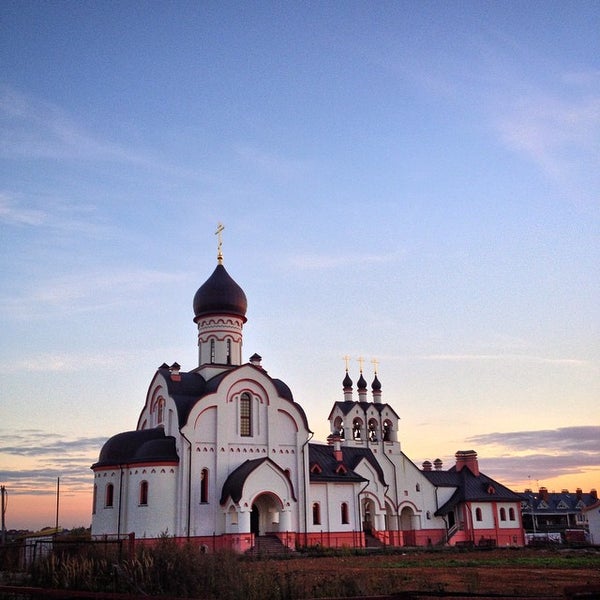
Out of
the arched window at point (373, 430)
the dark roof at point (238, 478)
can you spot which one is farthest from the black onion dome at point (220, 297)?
the arched window at point (373, 430)

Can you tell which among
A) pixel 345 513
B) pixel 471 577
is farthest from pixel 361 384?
pixel 471 577

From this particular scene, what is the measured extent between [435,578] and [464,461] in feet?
120

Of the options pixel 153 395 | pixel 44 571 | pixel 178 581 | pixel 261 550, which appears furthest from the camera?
pixel 153 395

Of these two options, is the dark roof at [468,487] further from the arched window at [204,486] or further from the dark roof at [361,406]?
the arched window at [204,486]

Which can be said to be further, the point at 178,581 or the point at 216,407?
the point at 216,407

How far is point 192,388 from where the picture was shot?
39.6m

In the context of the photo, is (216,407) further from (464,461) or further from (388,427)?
(464,461)

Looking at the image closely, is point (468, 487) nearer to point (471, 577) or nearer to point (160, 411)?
point (160, 411)

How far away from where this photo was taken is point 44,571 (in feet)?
57.3

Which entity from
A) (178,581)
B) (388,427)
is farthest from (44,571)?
(388,427)

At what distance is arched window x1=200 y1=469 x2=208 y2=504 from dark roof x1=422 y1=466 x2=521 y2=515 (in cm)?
2278

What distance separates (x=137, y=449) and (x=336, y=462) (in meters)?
14.2

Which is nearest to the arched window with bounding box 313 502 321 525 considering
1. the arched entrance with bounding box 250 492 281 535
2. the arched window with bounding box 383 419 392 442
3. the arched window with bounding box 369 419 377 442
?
the arched entrance with bounding box 250 492 281 535

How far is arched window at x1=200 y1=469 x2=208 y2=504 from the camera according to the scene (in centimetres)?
3594
